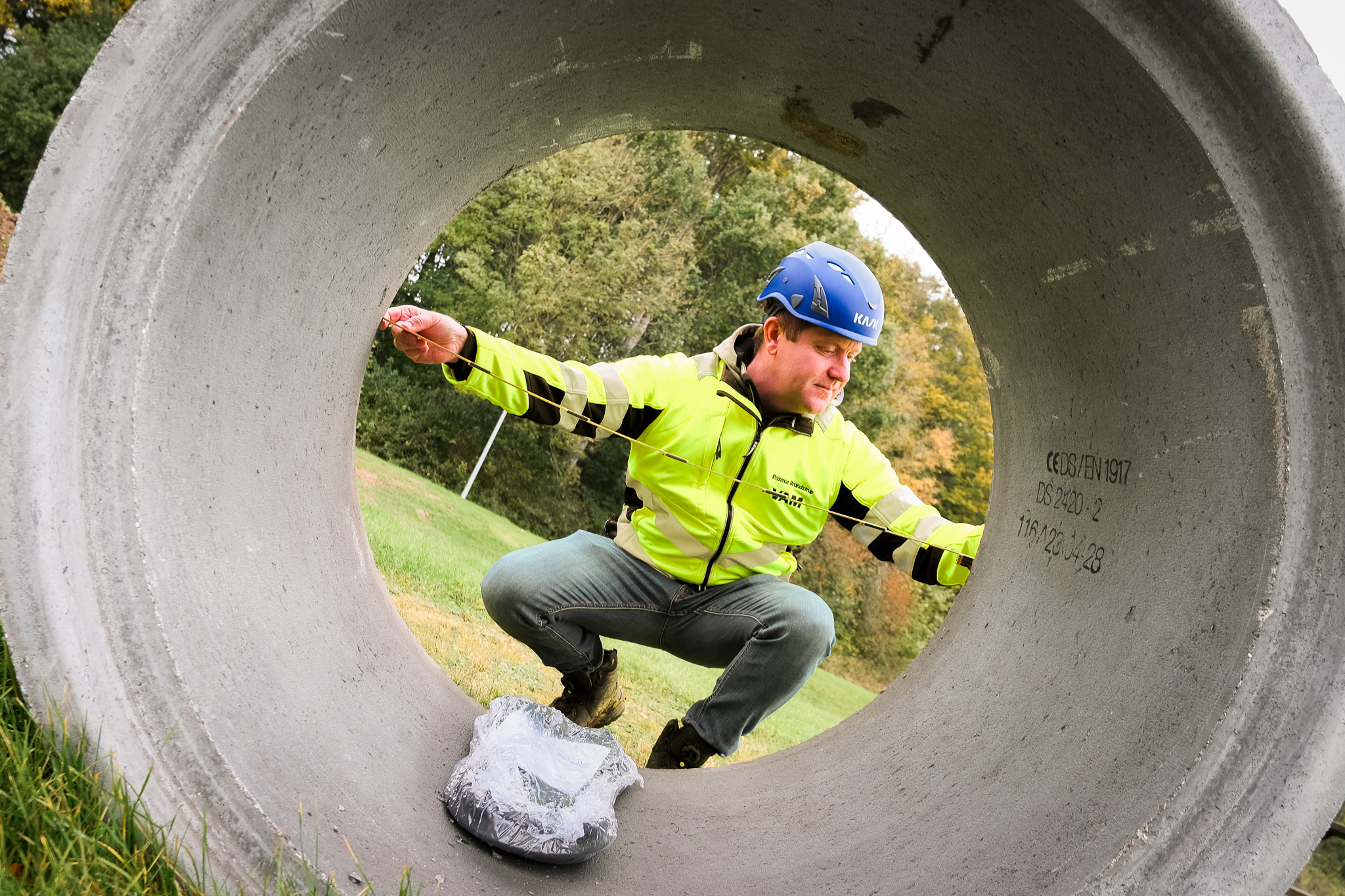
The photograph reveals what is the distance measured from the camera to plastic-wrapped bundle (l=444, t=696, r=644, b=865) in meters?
2.18

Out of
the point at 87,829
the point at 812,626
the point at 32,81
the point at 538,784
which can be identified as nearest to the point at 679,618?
the point at 812,626

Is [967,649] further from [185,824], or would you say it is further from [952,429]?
[952,429]

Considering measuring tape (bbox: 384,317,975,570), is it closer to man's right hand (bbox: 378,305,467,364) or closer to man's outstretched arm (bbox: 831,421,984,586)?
man's outstretched arm (bbox: 831,421,984,586)

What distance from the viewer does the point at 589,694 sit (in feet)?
11.0

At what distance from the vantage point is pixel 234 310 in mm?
1896

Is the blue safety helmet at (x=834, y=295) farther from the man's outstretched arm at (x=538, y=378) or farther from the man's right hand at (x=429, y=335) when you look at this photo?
the man's right hand at (x=429, y=335)

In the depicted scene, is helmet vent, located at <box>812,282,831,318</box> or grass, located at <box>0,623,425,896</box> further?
helmet vent, located at <box>812,282,831,318</box>

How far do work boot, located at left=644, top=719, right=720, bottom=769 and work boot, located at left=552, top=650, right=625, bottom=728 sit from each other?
27 cm

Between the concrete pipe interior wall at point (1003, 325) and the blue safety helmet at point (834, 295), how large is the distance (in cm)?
33

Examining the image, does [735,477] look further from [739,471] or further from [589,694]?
[589,694]

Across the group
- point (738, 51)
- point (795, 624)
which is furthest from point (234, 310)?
point (795, 624)

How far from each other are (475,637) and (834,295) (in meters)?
3.32

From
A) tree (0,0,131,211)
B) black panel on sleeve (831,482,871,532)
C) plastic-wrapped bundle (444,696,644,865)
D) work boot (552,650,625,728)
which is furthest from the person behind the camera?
tree (0,0,131,211)

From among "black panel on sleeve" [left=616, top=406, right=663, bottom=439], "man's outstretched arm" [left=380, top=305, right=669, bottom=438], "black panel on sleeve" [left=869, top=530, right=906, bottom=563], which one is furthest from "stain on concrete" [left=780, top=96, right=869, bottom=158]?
"black panel on sleeve" [left=869, top=530, right=906, bottom=563]
